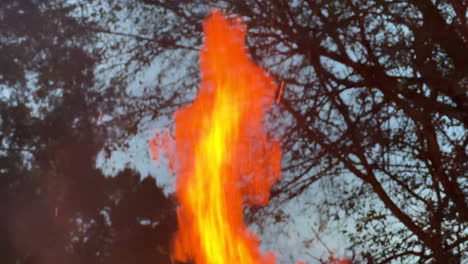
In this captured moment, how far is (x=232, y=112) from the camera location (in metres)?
9.14

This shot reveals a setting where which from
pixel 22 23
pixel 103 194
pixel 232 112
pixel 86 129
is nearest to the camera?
pixel 232 112

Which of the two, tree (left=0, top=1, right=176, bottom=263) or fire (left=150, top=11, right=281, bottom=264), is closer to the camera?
fire (left=150, top=11, right=281, bottom=264)

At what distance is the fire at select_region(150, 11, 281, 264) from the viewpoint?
8469 mm

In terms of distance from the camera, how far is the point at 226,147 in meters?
9.01

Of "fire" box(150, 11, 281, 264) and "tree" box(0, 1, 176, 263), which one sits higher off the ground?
"tree" box(0, 1, 176, 263)

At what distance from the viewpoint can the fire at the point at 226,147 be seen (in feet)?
27.8

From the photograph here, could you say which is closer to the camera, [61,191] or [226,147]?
[226,147]

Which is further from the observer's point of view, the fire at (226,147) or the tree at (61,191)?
the tree at (61,191)

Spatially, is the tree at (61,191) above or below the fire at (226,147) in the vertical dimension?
above

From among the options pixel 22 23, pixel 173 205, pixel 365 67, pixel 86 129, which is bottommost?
pixel 365 67

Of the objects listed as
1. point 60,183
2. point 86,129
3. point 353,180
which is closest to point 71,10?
point 86,129

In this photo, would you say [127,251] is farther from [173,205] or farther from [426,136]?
[426,136]

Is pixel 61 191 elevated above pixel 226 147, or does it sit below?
above

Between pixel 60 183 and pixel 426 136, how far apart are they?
9.86 meters
